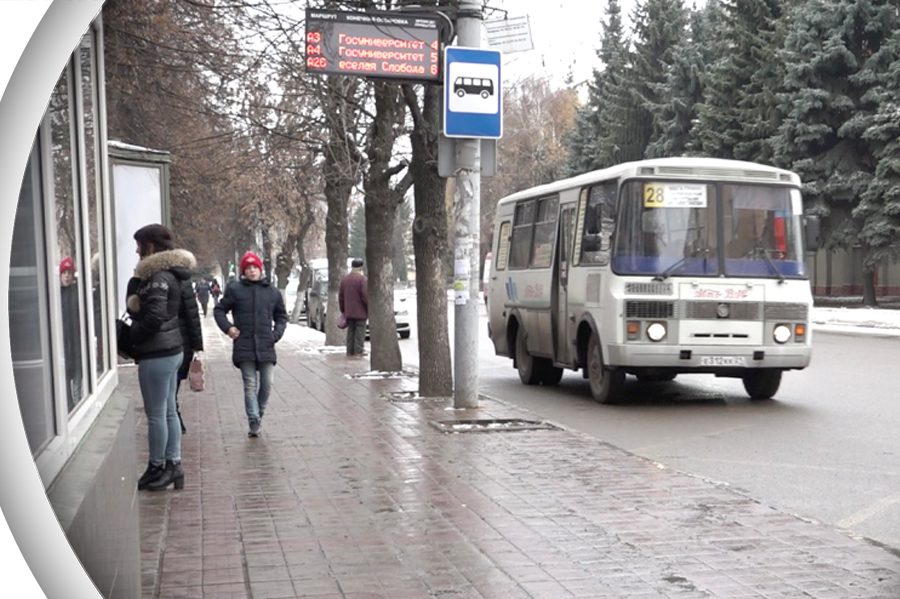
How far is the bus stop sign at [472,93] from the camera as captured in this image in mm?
11195

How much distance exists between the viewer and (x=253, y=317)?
32.7 ft

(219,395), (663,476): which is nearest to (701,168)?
(663,476)

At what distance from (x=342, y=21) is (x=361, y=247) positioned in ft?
312

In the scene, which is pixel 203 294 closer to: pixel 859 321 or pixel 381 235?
pixel 859 321

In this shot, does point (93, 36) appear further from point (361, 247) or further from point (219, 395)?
point (361, 247)

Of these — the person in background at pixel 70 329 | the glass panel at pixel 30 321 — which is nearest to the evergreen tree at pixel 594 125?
the person in background at pixel 70 329

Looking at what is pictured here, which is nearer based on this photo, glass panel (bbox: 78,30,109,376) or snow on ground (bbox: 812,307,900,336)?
glass panel (bbox: 78,30,109,376)

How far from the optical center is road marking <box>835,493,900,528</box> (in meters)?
6.81

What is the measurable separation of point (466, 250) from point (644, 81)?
40195mm

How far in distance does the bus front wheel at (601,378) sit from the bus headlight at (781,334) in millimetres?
1899

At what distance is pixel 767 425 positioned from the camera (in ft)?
36.5

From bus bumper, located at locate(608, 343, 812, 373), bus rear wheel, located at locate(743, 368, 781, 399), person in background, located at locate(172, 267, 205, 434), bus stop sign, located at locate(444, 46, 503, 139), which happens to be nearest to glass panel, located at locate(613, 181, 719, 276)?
bus bumper, located at locate(608, 343, 812, 373)

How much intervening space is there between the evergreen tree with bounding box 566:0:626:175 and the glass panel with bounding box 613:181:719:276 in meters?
37.4

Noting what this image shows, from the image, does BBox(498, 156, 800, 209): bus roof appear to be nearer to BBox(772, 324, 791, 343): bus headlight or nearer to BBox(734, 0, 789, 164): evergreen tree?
BBox(772, 324, 791, 343): bus headlight
